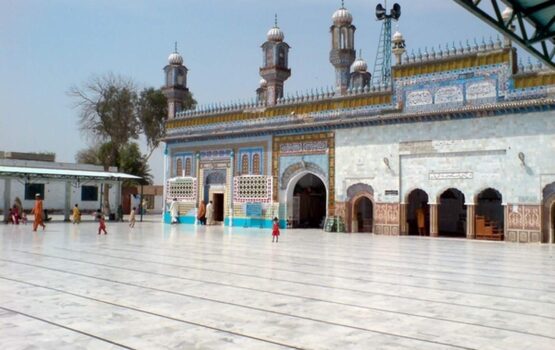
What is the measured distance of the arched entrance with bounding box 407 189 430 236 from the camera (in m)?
18.9

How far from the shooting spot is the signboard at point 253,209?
22141 millimetres

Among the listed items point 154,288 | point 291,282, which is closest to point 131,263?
point 154,288

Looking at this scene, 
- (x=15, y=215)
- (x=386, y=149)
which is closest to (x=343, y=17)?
(x=386, y=149)

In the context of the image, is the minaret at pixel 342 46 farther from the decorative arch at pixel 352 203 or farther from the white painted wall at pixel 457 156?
the decorative arch at pixel 352 203

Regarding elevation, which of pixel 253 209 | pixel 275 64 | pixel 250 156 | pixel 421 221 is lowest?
pixel 421 221

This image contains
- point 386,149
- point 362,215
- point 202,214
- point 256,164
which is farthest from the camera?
point 202,214

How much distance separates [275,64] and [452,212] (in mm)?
9326

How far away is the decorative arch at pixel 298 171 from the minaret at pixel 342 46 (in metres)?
3.04

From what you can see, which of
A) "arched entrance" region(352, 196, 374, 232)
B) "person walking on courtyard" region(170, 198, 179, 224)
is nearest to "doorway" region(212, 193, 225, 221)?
"person walking on courtyard" region(170, 198, 179, 224)

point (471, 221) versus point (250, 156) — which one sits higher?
point (250, 156)

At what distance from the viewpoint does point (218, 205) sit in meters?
24.7

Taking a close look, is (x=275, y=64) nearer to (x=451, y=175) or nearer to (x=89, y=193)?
(x=451, y=175)

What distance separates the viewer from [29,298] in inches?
235

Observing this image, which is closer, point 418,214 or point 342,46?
point 418,214
